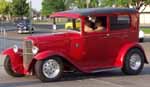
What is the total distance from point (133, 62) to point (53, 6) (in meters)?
84.5

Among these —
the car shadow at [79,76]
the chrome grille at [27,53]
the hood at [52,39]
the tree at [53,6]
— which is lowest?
the car shadow at [79,76]

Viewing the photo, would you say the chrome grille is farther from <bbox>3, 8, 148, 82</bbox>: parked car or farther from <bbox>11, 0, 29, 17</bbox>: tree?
<bbox>11, 0, 29, 17</bbox>: tree

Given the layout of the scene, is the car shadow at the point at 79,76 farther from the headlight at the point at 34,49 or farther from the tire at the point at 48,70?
the headlight at the point at 34,49

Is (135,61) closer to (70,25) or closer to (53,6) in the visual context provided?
(70,25)

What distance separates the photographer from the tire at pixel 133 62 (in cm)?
1291

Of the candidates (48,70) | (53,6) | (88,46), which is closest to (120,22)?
(88,46)

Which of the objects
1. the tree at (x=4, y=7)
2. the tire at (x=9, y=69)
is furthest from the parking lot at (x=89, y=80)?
the tree at (x=4, y=7)

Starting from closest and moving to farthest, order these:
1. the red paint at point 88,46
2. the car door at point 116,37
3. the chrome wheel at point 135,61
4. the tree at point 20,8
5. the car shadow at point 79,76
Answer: the car shadow at point 79,76, the red paint at point 88,46, the car door at point 116,37, the chrome wheel at point 135,61, the tree at point 20,8

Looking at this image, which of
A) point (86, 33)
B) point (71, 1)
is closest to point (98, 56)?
point (86, 33)

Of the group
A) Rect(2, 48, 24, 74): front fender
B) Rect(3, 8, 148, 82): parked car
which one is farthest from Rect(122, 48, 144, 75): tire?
Rect(2, 48, 24, 74): front fender

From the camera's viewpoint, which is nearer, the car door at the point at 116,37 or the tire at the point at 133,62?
the car door at the point at 116,37

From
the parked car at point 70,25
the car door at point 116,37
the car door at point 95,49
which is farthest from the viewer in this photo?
the car door at point 116,37

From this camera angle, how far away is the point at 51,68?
11.7 meters

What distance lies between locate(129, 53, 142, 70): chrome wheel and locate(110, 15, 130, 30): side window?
0.86 metres
